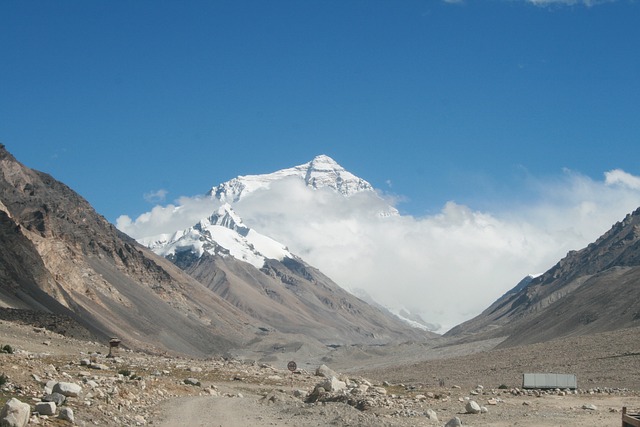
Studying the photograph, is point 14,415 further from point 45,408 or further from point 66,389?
point 66,389

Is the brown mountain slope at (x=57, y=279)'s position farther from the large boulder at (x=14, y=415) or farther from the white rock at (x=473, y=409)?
the large boulder at (x=14, y=415)

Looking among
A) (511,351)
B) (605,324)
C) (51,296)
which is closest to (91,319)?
(51,296)

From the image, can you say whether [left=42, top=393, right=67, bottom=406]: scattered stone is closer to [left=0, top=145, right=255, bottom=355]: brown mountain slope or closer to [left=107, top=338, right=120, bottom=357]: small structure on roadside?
[left=107, top=338, right=120, bottom=357]: small structure on roadside

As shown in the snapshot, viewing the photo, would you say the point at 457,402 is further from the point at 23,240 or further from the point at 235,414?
the point at 23,240

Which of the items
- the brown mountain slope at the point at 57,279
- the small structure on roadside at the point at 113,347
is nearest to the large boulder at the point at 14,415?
the small structure on roadside at the point at 113,347

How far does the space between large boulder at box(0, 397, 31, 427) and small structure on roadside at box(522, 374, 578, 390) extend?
37.6 m

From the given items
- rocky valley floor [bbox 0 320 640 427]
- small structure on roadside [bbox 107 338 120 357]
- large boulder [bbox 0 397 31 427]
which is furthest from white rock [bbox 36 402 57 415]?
small structure on roadside [bbox 107 338 120 357]

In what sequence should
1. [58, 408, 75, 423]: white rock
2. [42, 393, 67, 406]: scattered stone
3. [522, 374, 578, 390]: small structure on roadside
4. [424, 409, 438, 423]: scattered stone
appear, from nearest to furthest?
[58, 408, 75, 423]: white rock < [42, 393, 67, 406]: scattered stone < [424, 409, 438, 423]: scattered stone < [522, 374, 578, 390]: small structure on roadside

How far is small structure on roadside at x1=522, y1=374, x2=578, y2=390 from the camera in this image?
51094mm

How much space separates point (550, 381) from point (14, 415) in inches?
1554

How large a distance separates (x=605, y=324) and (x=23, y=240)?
348 ft

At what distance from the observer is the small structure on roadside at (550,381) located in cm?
5109

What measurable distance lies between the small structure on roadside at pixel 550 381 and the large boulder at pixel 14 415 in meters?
37.6

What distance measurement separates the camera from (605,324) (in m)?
131
